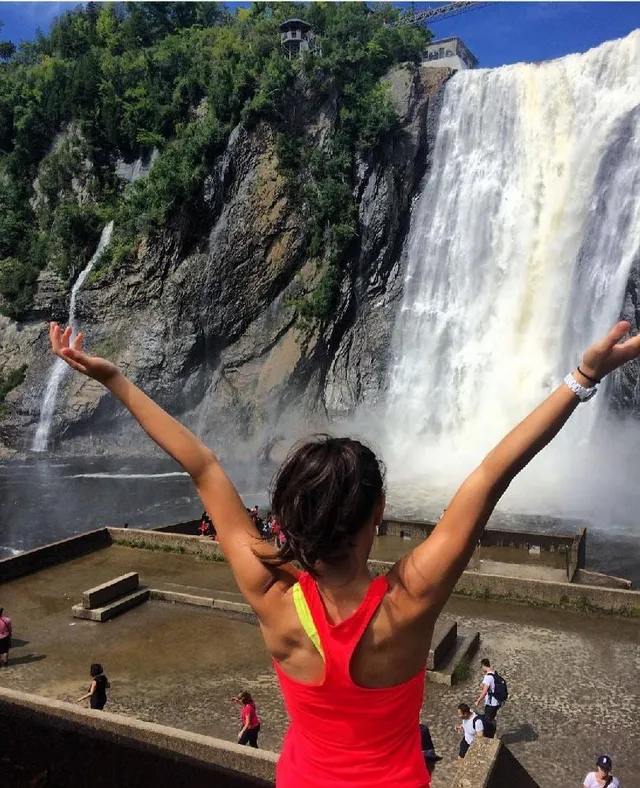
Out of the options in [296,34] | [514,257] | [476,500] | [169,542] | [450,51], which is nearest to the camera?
[476,500]

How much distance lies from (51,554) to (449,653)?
9.67 metres

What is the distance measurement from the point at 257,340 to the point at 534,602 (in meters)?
25.4

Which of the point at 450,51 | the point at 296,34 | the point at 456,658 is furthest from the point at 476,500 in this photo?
the point at 450,51

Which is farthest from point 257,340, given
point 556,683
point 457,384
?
point 556,683

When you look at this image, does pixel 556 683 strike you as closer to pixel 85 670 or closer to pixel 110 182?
pixel 85 670

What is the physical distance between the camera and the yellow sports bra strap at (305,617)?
1.80m

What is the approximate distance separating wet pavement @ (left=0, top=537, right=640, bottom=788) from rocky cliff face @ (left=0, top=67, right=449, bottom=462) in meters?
21.6

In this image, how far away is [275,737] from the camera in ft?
30.6

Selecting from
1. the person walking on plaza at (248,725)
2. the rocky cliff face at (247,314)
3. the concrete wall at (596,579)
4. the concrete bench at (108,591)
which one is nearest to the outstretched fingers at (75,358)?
the person walking on plaza at (248,725)

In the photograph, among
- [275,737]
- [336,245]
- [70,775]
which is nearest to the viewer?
[70,775]

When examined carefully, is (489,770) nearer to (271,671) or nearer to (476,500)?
(476,500)

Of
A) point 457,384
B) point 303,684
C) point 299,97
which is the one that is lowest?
point 303,684

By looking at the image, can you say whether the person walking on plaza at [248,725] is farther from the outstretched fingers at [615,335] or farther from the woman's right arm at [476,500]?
the outstretched fingers at [615,335]

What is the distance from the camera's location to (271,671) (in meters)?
11.2
